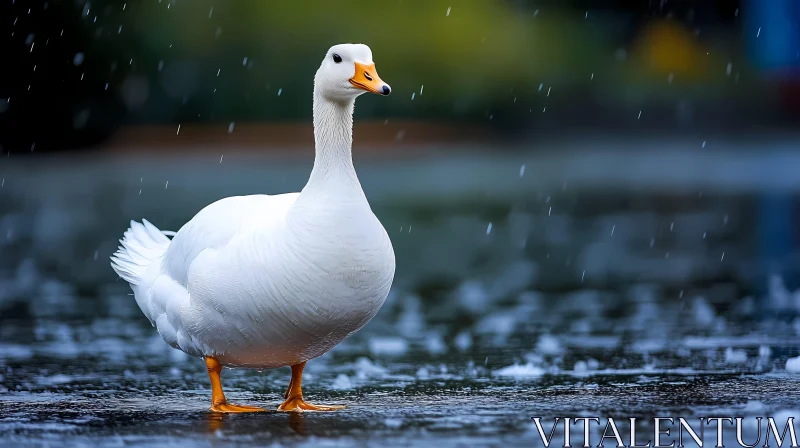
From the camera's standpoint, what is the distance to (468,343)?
26.2 ft

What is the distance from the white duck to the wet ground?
0.36 meters

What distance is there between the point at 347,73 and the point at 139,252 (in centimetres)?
195

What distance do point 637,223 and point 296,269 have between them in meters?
11.0

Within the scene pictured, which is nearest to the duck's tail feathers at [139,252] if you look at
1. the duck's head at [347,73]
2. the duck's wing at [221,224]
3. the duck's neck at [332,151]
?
the duck's wing at [221,224]

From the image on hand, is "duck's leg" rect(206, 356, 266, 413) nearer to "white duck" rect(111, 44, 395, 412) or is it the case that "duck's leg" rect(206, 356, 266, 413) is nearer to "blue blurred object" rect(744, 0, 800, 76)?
"white duck" rect(111, 44, 395, 412)

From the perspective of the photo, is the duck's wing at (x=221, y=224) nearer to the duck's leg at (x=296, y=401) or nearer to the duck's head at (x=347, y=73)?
the duck's head at (x=347, y=73)

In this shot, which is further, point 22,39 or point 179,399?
point 22,39

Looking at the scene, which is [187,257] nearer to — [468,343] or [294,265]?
[294,265]

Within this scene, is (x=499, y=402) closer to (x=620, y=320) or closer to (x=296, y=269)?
(x=296, y=269)

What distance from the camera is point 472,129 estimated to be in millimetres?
38719

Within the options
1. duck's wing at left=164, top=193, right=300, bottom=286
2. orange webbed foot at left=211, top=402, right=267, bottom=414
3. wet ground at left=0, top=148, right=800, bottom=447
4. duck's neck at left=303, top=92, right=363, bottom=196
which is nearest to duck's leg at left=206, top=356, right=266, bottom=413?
orange webbed foot at left=211, top=402, right=267, bottom=414

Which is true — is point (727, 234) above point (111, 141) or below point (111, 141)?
below

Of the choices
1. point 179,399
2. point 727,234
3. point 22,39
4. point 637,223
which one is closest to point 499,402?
point 179,399

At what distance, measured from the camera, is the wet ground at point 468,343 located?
5.19 meters
